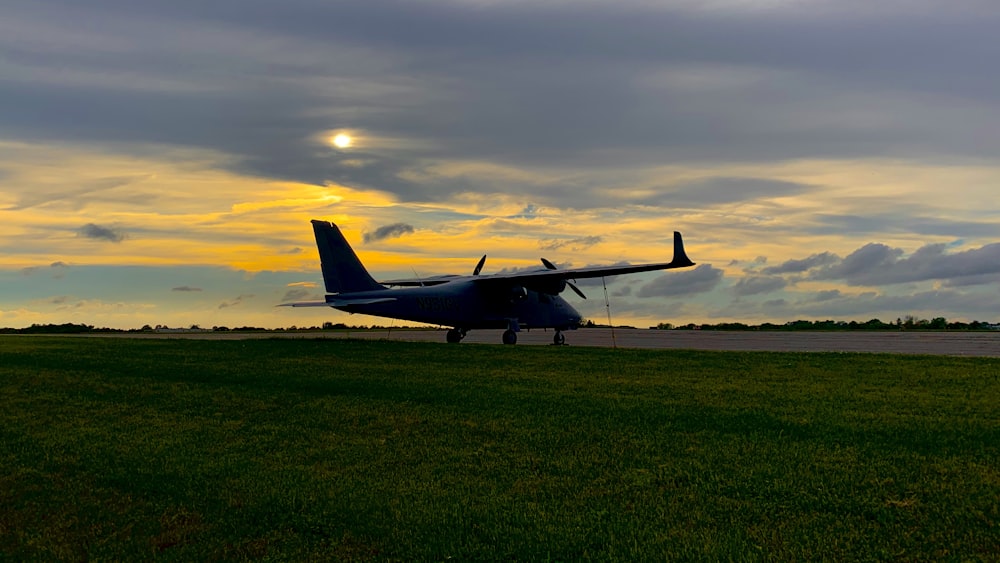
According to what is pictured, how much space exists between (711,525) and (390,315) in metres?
26.7

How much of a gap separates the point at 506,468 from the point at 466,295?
1096 inches

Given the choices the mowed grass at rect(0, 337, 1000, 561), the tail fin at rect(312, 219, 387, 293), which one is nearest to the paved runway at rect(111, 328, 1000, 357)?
the tail fin at rect(312, 219, 387, 293)

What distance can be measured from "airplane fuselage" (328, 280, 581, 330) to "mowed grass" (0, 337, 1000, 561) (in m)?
15.0

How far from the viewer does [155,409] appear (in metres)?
14.6

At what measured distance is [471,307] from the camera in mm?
37188

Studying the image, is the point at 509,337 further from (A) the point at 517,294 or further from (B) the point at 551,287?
(B) the point at 551,287

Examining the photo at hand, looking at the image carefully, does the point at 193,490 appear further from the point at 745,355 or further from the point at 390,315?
the point at 390,315

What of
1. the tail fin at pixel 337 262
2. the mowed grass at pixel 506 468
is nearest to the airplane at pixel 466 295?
the tail fin at pixel 337 262

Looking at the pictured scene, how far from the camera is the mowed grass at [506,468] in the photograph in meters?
6.84

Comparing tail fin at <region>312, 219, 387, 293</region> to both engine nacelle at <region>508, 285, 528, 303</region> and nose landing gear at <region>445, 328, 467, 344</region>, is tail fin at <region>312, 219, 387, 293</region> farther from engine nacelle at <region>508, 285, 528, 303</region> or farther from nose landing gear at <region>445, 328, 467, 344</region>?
engine nacelle at <region>508, 285, 528, 303</region>

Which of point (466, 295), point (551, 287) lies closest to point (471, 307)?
point (466, 295)

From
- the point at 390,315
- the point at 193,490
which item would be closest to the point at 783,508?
the point at 193,490

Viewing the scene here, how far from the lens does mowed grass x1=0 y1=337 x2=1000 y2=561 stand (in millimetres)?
6844

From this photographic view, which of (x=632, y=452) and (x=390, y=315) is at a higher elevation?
(x=390, y=315)
